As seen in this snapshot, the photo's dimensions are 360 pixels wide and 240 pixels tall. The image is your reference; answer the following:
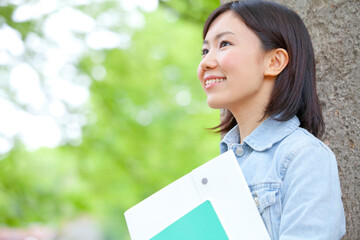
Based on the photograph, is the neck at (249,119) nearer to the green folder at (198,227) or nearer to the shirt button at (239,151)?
the shirt button at (239,151)

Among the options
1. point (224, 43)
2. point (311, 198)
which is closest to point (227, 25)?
point (224, 43)

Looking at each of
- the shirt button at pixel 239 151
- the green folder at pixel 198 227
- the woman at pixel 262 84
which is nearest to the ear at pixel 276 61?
the woman at pixel 262 84

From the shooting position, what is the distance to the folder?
48.0 inches

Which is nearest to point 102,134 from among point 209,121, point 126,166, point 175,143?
point 126,166

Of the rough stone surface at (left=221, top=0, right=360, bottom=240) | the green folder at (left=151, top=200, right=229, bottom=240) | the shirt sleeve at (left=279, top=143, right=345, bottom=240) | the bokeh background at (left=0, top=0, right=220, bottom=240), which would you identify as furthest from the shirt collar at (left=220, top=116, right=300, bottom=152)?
the bokeh background at (left=0, top=0, right=220, bottom=240)

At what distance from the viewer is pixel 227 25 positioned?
1.50m

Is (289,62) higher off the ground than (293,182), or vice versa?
(289,62)

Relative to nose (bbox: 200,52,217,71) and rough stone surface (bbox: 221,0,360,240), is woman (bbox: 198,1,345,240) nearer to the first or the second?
nose (bbox: 200,52,217,71)

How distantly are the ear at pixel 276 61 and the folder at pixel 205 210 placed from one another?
352mm

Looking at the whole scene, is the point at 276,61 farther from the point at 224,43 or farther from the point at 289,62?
the point at 224,43

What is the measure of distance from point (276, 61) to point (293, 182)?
443 millimetres

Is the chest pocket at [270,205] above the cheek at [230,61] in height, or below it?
below

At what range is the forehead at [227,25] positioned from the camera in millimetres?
1479

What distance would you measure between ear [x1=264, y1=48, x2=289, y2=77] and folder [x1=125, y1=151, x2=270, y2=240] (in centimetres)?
35
